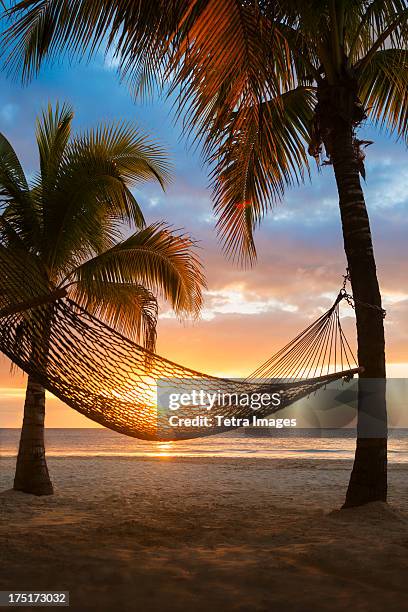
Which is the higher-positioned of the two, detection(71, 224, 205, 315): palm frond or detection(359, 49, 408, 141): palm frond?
detection(359, 49, 408, 141): palm frond

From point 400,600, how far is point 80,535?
220 cm

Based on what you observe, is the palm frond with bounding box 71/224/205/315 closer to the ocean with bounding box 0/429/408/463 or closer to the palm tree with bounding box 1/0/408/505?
the palm tree with bounding box 1/0/408/505

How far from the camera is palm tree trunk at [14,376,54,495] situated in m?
6.42

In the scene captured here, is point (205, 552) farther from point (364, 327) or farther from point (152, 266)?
point (152, 266)

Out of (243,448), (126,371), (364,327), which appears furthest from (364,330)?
(243,448)

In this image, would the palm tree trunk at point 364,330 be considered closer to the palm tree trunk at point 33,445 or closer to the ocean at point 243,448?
the palm tree trunk at point 33,445

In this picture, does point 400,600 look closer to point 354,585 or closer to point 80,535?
point 354,585

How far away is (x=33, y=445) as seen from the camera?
650cm

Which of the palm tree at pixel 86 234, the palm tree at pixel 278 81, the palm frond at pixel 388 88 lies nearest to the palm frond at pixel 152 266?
the palm tree at pixel 86 234

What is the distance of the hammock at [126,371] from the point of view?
3.85 meters

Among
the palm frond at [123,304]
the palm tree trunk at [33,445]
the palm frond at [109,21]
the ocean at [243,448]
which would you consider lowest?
the ocean at [243,448]

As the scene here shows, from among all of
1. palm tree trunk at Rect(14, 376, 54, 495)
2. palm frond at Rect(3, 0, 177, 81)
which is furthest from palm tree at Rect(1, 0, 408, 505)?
palm tree trunk at Rect(14, 376, 54, 495)

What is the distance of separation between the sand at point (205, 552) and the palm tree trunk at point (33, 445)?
0.26 meters

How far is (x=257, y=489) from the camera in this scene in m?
7.54
